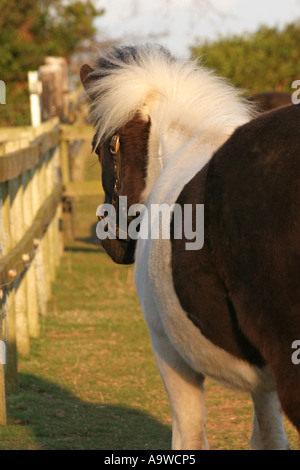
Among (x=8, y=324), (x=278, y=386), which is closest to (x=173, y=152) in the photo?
(x=278, y=386)

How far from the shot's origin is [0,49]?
2122cm

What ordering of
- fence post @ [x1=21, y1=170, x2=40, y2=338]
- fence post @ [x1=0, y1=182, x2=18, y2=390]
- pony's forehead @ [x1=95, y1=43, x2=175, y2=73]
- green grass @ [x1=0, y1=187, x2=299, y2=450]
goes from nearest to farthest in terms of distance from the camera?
pony's forehead @ [x1=95, y1=43, x2=175, y2=73] → green grass @ [x1=0, y1=187, x2=299, y2=450] → fence post @ [x1=0, y1=182, x2=18, y2=390] → fence post @ [x1=21, y1=170, x2=40, y2=338]

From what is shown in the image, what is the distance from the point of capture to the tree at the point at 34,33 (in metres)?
21.4

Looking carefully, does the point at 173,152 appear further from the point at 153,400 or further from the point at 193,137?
the point at 153,400

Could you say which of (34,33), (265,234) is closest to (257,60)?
(34,33)

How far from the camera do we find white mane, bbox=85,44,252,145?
2.88 m

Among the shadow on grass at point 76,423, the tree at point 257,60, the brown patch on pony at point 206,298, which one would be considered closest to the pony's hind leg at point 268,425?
the brown patch on pony at point 206,298

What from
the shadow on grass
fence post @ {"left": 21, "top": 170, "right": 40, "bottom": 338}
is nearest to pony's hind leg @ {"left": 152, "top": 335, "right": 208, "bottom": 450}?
the shadow on grass

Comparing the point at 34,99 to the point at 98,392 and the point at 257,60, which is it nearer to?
the point at 98,392

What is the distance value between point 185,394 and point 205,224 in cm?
79

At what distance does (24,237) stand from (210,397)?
1851mm

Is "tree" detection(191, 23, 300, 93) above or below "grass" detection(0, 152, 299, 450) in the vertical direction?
above

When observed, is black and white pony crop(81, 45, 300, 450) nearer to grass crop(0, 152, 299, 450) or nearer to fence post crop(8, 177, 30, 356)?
grass crop(0, 152, 299, 450)
